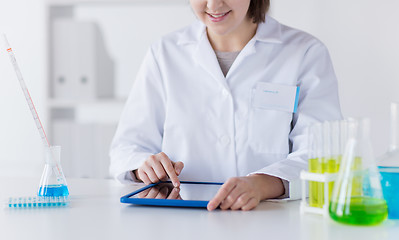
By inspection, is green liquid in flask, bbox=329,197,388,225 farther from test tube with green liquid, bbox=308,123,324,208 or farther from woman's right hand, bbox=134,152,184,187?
woman's right hand, bbox=134,152,184,187

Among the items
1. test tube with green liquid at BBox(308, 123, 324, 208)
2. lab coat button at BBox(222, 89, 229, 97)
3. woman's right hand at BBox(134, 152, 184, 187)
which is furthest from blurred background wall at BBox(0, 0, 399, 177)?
test tube with green liquid at BBox(308, 123, 324, 208)

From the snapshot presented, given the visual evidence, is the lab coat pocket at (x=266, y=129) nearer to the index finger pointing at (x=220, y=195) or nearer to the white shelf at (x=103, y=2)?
the index finger pointing at (x=220, y=195)

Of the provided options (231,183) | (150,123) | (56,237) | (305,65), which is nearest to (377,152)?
(305,65)

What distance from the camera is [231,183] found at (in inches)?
50.8

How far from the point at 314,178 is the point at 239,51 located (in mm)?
771

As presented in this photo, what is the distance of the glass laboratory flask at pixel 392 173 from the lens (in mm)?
1159

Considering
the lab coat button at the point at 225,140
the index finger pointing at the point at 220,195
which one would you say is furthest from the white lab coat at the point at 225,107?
the index finger pointing at the point at 220,195

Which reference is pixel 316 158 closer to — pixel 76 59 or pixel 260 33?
pixel 260 33

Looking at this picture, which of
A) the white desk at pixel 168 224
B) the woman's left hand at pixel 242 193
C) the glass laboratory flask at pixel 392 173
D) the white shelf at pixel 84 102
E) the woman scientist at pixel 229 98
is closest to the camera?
the white desk at pixel 168 224

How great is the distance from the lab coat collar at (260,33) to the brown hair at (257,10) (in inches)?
0.9

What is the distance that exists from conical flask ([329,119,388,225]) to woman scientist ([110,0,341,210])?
0.55 m

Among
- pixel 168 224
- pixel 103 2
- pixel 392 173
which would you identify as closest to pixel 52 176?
pixel 168 224

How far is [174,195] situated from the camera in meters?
1.35

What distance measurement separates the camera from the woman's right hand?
1.46 m
